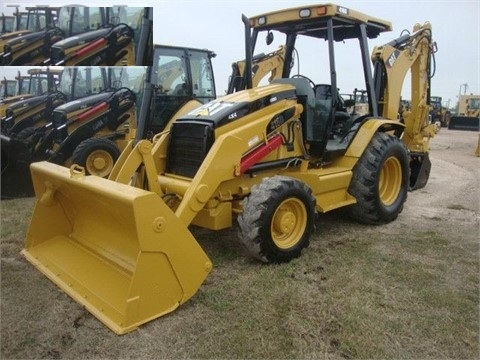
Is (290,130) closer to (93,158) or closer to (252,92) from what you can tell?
(252,92)

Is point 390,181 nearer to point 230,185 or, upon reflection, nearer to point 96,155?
point 230,185

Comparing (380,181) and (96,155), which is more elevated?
(380,181)

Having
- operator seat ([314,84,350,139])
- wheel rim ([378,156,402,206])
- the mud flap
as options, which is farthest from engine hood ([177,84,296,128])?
the mud flap

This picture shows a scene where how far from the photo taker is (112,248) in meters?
3.72

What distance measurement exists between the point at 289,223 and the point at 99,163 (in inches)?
185

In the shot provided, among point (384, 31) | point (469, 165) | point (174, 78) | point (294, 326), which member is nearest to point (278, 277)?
point (294, 326)

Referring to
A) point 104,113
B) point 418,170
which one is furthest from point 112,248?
point 418,170

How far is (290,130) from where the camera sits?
15.4ft

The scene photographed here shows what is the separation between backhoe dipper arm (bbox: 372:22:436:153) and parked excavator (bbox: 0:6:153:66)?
3.13 meters

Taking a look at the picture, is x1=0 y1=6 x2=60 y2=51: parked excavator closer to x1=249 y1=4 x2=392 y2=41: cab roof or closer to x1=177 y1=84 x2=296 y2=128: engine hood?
x1=177 y1=84 x2=296 y2=128: engine hood

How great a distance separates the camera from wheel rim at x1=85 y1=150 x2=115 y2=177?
759 cm

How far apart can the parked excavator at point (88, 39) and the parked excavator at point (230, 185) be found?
0.89 m

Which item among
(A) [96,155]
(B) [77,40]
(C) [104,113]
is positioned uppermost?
(B) [77,40]

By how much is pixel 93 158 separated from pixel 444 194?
5970mm
